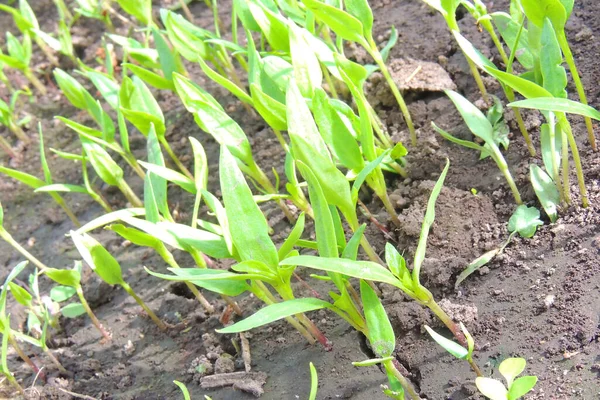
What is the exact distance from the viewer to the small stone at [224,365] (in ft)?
4.18

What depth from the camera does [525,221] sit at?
123cm

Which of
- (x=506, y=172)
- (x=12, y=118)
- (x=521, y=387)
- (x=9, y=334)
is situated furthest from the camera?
(x=12, y=118)

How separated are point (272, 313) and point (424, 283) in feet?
1.24

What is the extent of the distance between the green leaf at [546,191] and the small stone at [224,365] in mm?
706

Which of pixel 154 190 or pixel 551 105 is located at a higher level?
pixel 551 105

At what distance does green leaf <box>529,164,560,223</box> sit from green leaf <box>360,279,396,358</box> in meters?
0.42

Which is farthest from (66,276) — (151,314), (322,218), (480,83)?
(480,83)

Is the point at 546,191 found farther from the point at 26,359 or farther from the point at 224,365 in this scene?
the point at 26,359

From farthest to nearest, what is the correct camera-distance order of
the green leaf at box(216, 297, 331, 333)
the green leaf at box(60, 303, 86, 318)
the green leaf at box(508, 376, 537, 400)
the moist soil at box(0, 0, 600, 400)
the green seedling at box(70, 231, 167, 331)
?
the green leaf at box(60, 303, 86, 318) → the green seedling at box(70, 231, 167, 331) → the moist soil at box(0, 0, 600, 400) → the green leaf at box(216, 297, 331, 333) → the green leaf at box(508, 376, 537, 400)

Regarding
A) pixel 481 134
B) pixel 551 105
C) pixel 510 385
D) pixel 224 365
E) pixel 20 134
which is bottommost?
pixel 224 365

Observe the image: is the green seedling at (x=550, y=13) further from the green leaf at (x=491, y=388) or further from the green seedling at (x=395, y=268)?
the green leaf at (x=491, y=388)

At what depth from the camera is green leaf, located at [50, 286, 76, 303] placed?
156 centimetres

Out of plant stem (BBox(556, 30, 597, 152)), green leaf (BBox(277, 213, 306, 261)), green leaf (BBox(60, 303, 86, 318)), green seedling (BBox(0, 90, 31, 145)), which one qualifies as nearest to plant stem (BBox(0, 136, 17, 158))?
green seedling (BBox(0, 90, 31, 145))

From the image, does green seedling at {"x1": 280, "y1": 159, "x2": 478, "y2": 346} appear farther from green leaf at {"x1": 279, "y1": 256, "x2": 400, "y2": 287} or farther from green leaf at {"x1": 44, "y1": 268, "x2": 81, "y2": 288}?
green leaf at {"x1": 44, "y1": 268, "x2": 81, "y2": 288}
